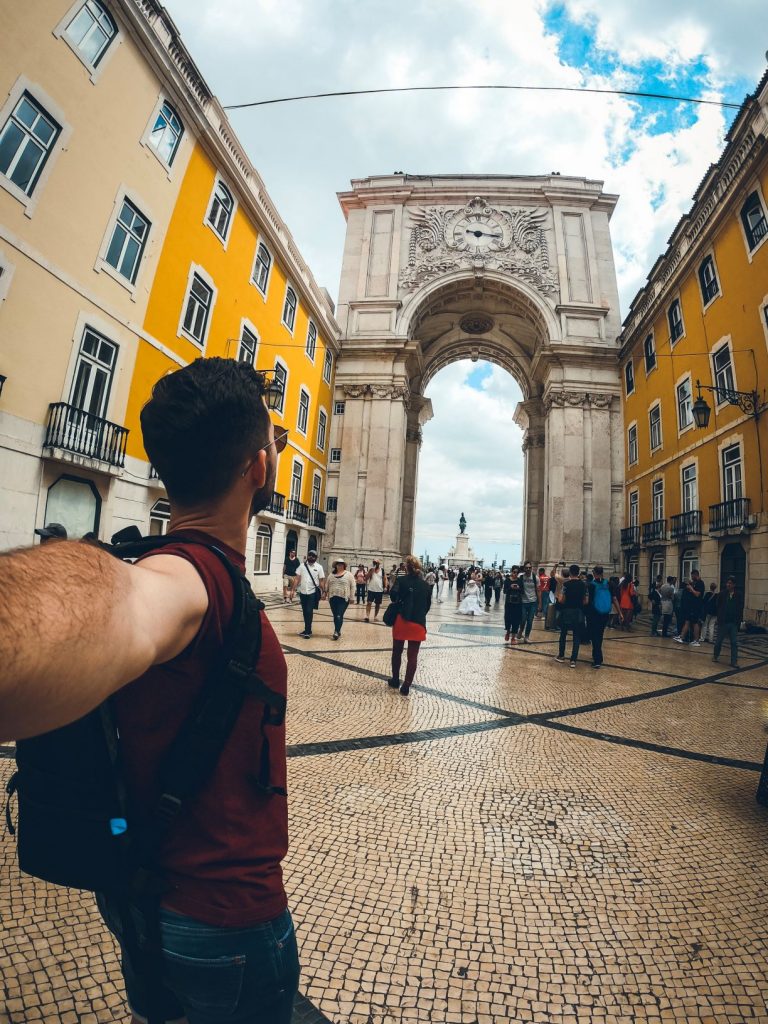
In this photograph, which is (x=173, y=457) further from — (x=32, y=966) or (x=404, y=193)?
(x=404, y=193)

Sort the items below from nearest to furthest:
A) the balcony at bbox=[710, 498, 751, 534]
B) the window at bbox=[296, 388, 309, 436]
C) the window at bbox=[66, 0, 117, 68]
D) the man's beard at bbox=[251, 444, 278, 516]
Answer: the man's beard at bbox=[251, 444, 278, 516] < the window at bbox=[66, 0, 117, 68] < the balcony at bbox=[710, 498, 751, 534] < the window at bbox=[296, 388, 309, 436]

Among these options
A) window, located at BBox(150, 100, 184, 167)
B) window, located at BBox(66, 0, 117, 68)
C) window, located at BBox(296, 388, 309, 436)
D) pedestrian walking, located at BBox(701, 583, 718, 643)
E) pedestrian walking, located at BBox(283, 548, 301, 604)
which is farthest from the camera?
window, located at BBox(296, 388, 309, 436)

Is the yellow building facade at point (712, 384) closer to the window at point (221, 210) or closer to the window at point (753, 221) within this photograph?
the window at point (753, 221)

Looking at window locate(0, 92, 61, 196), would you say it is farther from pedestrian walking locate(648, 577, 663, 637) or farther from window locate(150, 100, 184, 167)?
pedestrian walking locate(648, 577, 663, 637)

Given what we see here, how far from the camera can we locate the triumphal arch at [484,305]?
76.4 ft

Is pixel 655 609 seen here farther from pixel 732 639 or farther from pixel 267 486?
pixel 267 486

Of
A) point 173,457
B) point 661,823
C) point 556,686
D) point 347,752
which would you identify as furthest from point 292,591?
point 173,457

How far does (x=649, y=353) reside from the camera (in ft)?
66.8

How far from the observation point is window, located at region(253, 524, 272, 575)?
17234 millimetres

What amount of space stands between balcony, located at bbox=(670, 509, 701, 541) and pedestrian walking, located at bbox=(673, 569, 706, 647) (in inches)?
167

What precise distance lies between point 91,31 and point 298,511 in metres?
14.8

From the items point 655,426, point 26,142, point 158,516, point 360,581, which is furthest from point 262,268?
point 655,426

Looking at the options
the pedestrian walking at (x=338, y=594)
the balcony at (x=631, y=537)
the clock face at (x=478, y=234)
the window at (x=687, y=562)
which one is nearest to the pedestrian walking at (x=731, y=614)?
the pedestrian walking at (x=338, y=594)

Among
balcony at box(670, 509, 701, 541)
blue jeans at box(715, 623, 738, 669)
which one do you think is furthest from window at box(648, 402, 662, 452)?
blue jeans at box(715, 623, 738, 669)
